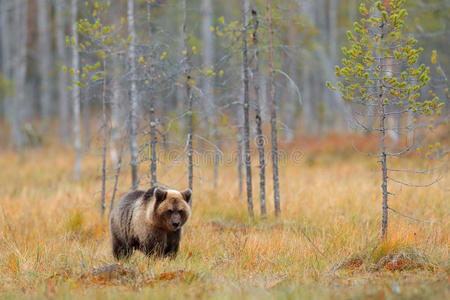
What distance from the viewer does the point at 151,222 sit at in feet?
24.5

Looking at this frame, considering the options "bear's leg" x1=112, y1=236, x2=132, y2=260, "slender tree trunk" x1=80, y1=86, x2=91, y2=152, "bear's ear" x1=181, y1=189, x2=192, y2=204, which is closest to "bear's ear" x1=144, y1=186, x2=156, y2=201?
"bear's ear" x1=181, y1=189, x2=192, y2=204

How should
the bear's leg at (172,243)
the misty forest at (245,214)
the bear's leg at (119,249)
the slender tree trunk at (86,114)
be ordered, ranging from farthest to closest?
the slender tree trunk at (86,114)
the bear's leg at (119,249)
the bear's leg at (172,243)
the misty forest at (245,214)

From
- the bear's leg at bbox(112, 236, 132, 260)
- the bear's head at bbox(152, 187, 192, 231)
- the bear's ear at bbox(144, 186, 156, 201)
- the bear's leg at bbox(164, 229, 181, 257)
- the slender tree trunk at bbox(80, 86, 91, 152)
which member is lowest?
the bear's leg at bbox(112, 236, 132, 260)

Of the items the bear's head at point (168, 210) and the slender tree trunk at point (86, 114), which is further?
the slender tree trunk at point (86, 114)

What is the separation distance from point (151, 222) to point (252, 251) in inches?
62.2

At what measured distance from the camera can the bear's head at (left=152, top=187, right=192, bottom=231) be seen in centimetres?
725

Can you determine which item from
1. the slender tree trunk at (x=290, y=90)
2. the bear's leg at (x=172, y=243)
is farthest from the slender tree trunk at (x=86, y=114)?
the slender tree trunk at (x=290, y=90)

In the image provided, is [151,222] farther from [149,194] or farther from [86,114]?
[86,114]

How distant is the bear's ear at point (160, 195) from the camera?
23.9ft

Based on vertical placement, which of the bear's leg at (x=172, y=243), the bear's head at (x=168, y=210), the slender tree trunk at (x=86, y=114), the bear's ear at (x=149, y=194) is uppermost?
the slender tree trunk at (x=86, y=114)

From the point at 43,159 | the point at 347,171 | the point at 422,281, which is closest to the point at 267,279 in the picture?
the point at 422,281

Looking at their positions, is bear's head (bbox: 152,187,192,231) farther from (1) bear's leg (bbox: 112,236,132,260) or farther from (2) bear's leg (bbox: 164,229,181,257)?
(1) bear's leg (bbox: 112,236,132,260)

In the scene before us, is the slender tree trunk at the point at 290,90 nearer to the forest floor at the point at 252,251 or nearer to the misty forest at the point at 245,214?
the misty forest at the point at 245,214

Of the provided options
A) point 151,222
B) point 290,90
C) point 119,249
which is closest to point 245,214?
point 119,249
